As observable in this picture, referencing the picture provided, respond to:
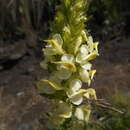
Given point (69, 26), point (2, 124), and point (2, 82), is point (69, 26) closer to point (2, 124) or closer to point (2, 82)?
point (2, 124)

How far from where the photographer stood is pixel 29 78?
6.33 metres

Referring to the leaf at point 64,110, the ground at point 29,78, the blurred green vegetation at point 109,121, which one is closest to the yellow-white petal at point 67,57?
the leaf at point 64,110

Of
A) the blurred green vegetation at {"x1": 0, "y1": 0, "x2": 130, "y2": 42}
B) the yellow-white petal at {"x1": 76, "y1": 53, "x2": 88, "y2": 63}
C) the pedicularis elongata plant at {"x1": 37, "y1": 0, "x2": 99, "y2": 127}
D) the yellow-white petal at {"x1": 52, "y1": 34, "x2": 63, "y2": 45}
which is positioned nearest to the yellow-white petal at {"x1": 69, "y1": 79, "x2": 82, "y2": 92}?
the pedicularis elongata plant at {"x1": 37, "y1": 0, "x2": 99, "y2": 127}

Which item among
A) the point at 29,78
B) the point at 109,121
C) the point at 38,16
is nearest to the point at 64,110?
the point at 109,121

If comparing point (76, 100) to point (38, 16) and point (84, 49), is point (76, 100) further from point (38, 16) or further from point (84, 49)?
point (38, 16)

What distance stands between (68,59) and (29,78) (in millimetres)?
3820

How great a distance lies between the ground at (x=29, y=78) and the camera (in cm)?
533

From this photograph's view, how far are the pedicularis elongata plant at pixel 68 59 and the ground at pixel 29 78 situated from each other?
218 cm

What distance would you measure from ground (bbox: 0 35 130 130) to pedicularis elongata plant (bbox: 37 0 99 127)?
2176 millimetres

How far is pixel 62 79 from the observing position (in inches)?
102

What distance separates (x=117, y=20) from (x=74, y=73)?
209 inches

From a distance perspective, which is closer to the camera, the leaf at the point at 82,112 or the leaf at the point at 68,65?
the leaf at the point at 68,65

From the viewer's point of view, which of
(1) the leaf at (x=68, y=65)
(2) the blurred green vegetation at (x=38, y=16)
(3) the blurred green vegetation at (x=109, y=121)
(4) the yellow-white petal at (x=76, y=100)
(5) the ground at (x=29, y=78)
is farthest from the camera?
(2) the blurred green vegetation at (x=38, y=16)

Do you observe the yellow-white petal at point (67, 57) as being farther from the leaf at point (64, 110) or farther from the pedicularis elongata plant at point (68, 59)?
the leaf at point (64, 110)
